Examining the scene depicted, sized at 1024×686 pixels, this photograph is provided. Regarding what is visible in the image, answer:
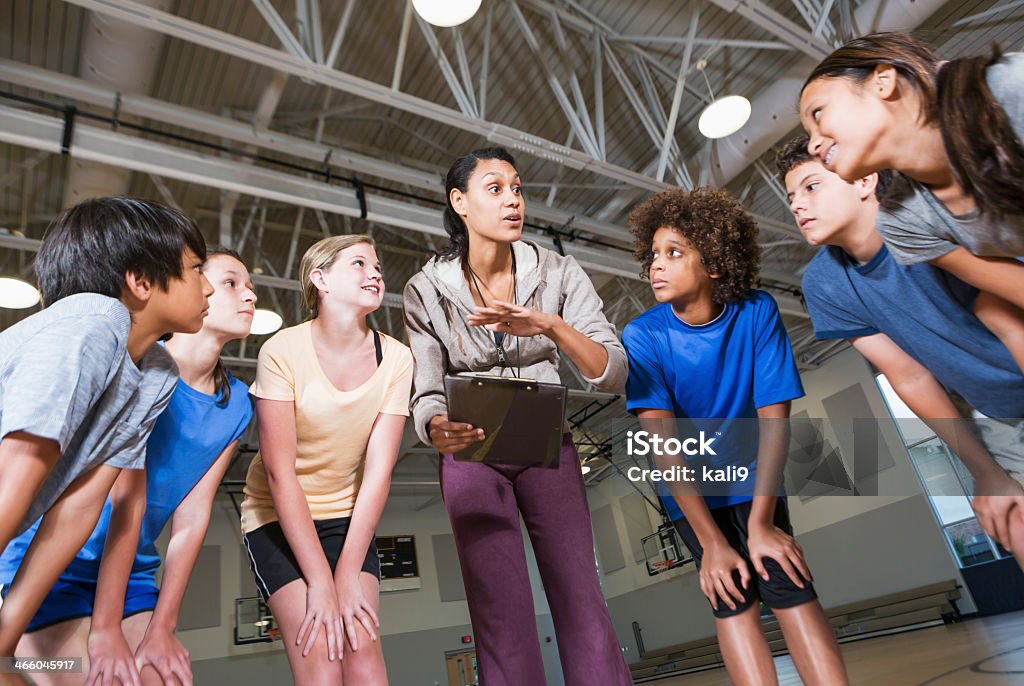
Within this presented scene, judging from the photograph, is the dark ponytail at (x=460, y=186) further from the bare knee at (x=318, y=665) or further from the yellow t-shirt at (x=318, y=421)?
the bare knee at (x=318, y=665)

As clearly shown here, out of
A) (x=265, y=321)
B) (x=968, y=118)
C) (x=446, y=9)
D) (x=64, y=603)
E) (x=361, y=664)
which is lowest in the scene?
(x=361, y=664)

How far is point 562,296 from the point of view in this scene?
6.23 feet

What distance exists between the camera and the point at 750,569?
67.2 inches

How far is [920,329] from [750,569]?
0.74 m

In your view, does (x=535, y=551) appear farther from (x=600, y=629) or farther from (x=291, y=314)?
(x=291, y=314)

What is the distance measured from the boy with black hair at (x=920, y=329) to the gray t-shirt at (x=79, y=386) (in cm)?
166

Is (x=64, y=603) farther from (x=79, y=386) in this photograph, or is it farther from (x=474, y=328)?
(x=474, y=328)

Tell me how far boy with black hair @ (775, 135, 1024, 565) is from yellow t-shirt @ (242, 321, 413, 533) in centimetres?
125

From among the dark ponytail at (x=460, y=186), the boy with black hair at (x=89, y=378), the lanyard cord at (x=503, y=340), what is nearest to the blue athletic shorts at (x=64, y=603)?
the boy with black hair at (x=89, y=378)

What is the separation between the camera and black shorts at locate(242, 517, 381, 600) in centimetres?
167

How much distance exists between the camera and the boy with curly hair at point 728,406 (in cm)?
163

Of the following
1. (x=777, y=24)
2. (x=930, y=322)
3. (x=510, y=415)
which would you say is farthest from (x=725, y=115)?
(x=510, y=415)

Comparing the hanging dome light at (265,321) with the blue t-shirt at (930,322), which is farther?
the hanging dome light at (265,321)

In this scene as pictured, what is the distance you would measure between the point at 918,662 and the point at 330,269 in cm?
441
